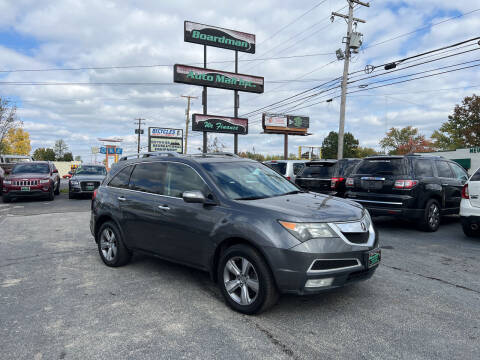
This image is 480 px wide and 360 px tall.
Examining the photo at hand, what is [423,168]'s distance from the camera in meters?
8.36

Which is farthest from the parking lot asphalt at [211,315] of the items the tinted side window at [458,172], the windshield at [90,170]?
the windshield at [90,170]

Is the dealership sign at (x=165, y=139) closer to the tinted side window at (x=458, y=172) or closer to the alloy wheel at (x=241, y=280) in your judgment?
the tinted side window at (x=458, y=172)

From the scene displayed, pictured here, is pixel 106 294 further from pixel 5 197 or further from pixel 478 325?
pixel 5 197

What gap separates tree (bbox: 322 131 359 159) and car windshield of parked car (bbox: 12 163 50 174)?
70.4m

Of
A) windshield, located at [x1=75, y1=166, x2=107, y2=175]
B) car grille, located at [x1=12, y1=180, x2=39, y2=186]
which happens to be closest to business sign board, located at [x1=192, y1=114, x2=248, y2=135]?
windshield, located at [x1=75, y1=166, x2=107, y2=175]

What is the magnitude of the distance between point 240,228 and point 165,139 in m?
40.2

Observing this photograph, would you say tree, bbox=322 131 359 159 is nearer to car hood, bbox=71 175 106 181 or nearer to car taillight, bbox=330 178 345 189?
car hood, bbox=71 175 106 181

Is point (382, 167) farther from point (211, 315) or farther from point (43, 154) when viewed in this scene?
point (43, 154)

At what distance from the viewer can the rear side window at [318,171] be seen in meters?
10.7

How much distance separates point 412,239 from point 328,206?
4.52m

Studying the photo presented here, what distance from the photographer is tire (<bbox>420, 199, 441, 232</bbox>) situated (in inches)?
318

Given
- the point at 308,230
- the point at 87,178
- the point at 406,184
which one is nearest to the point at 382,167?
the point at 406,184

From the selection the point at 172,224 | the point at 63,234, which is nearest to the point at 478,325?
the point at 172,224

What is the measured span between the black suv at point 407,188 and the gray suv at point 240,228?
159 inches
